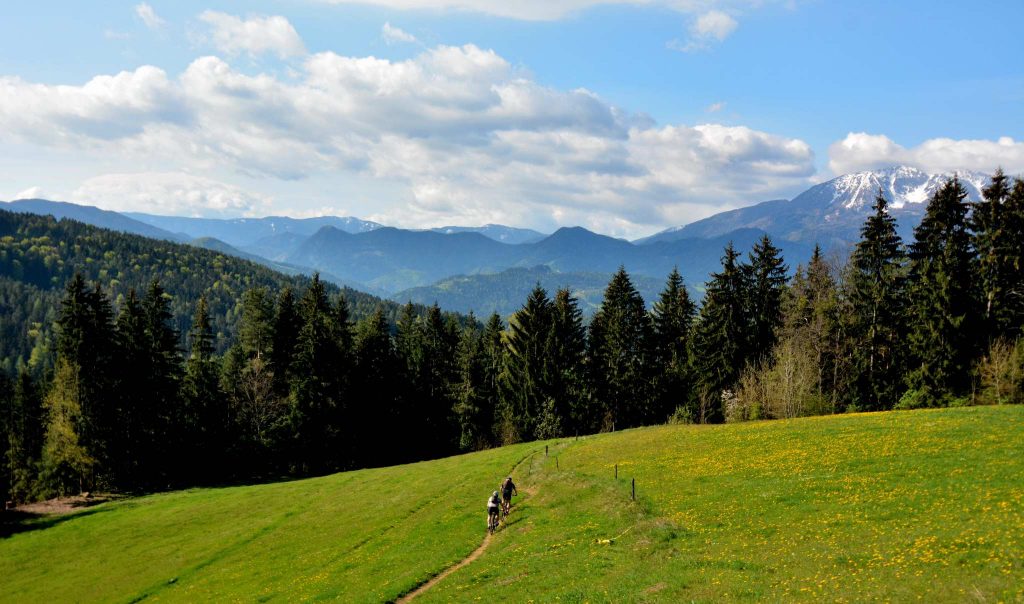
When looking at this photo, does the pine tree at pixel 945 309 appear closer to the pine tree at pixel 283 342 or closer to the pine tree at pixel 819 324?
the pine tree at pixel 819 324

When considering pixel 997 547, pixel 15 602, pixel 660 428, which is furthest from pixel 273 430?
pixel 997 547

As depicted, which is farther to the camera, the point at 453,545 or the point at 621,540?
the point at 453,545

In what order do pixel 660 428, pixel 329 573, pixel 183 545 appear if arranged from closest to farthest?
pixel 329 573, pixel 183 545, pixel 660 428

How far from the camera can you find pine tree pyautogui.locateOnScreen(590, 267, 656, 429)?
77688 millimetres

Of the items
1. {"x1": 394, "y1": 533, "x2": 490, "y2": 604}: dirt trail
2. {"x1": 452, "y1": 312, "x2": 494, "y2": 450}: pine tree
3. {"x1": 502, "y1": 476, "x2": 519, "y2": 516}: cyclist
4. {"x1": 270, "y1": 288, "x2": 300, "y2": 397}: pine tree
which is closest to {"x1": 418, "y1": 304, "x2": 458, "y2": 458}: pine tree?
{"x1": 452, "y1": 312, "x2": 494, "y2": 450}: pine tree

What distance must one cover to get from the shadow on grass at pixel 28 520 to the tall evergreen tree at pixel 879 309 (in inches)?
2977

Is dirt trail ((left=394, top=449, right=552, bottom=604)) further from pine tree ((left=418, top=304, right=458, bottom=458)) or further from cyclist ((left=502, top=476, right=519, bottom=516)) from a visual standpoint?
pine tree ((left=418, top=304, right=458, bottom=458))

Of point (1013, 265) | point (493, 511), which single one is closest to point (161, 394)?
point (493, 511)

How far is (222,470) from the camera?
71375 mm

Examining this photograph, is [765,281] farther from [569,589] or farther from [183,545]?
[183,545]

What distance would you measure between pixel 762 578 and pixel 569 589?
21.1 feet

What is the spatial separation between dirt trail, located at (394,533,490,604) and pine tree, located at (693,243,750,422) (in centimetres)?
4877

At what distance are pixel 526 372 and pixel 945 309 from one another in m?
46.6

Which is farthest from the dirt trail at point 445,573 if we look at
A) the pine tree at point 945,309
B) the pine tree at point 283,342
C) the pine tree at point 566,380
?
A: the pine tree at point 283,342
